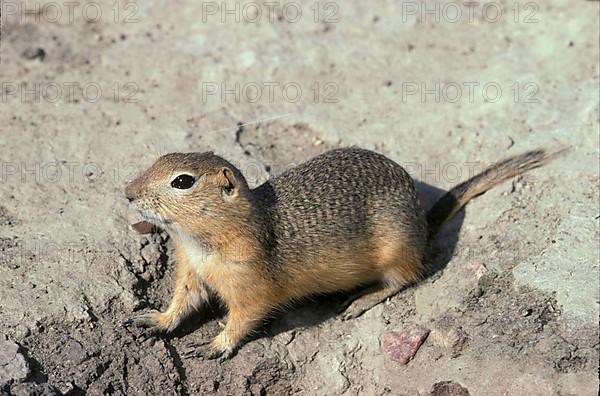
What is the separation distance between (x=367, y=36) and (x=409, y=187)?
2.72m

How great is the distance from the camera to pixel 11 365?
5.07 meters

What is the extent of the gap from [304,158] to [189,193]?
7.25ft

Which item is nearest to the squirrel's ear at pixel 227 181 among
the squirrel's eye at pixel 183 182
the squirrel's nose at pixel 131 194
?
the squirrel's eye at pixel 183 182

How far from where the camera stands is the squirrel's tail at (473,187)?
6762 millimetres

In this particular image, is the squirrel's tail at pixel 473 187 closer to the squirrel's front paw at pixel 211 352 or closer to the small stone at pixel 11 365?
the squirrel's front paw at pixel 211 352

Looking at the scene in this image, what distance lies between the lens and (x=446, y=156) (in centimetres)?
742

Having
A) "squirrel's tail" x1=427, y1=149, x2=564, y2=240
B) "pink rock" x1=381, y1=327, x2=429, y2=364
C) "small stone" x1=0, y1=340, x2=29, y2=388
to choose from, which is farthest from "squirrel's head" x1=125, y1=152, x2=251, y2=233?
"squirrel's tail" x1=427, y1=149, x2=564, y2=240

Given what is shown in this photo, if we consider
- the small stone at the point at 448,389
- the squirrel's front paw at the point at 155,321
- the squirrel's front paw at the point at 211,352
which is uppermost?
the squirrel's front paw at the point at 155,321

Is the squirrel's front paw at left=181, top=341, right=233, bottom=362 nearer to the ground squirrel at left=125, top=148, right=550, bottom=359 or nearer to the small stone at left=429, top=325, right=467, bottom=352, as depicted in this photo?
the ground squirrel at left=125, top=148, right=550, bottom=359

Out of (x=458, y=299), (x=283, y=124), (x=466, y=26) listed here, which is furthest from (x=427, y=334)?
(x=466, y=26)

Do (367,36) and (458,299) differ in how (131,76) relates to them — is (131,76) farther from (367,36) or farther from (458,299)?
(458,299)

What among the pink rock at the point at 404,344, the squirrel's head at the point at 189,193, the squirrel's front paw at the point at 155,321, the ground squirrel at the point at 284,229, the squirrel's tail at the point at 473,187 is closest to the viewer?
the squirrel's head at the point at 189,193

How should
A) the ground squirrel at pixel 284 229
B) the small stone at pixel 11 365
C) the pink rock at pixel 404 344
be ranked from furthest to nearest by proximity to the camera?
the pink rock at pixel 404 344, the ground squirrel at pixel 284 229, the small stone at pixel 11 365

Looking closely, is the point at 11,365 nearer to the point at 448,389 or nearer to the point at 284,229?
the point at 284,229
